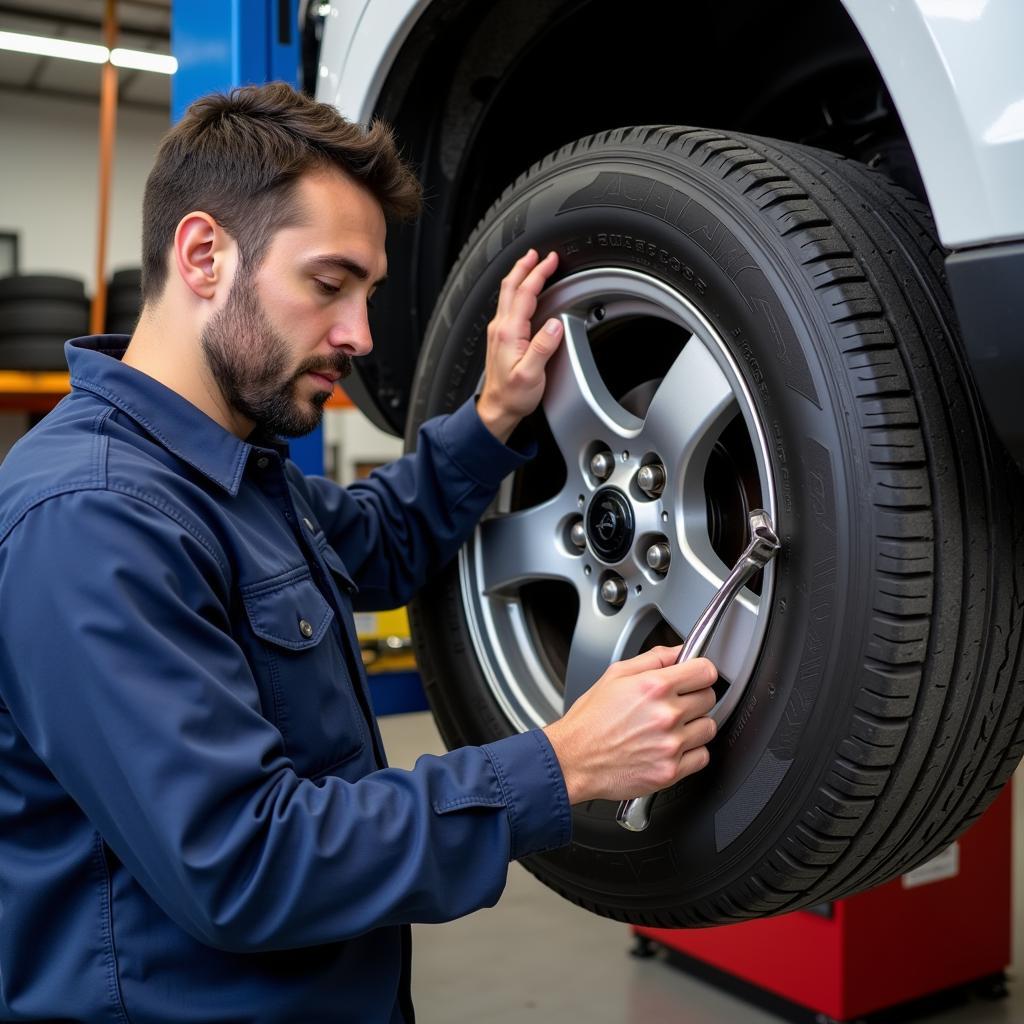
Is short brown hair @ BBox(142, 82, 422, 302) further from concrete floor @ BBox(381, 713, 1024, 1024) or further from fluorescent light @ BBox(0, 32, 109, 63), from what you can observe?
fluorescent light @ BBox(0, 32, 109, 63)

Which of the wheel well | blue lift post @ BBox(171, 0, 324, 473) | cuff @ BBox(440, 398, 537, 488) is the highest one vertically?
blue lift post @ BBox(171, 0, 324, 473)

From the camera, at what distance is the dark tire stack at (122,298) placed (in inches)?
185

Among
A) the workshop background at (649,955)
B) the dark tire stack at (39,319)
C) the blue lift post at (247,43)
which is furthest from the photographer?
the dark tire stack at (39,319)

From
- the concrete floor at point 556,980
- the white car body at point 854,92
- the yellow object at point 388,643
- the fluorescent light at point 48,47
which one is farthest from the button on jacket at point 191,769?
the fluorescent light at point 48,47

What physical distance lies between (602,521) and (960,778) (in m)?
0.40

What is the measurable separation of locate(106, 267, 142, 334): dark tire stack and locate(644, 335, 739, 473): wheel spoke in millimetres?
4026

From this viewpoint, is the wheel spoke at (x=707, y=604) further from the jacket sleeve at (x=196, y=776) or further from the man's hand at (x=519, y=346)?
the man's hand at (x=519, y=346)

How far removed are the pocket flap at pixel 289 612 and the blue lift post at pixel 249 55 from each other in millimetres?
416

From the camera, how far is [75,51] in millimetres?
8141

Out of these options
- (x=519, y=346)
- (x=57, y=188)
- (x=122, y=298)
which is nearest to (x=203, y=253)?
(x=519, y=346)

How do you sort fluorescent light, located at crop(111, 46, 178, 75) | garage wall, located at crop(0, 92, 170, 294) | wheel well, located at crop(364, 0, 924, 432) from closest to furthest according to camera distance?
wheel well, located at crop(364, 0, 924, 432) → fluorescent light, located at crop(111, 46, 178, 75) → garage wall, located at crop(0, 92, 170, 294)

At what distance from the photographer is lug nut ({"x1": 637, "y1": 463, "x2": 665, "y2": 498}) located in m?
1.11

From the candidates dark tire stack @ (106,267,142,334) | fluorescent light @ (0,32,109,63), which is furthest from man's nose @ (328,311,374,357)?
fluorescent light @ (0,32,109,63)

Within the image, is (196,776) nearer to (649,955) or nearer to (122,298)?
(649,955)
